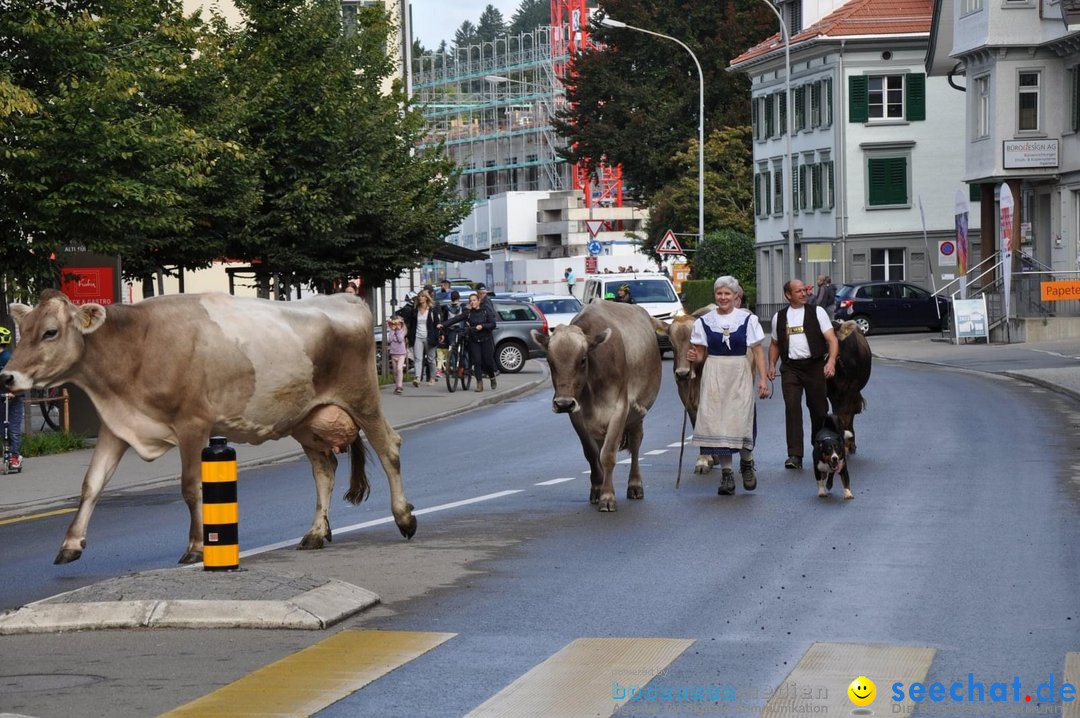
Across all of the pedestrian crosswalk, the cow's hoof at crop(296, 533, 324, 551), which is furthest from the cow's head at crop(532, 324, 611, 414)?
the pedestrian crosswalk

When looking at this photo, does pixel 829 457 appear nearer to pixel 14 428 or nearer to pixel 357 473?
pixel 357 473

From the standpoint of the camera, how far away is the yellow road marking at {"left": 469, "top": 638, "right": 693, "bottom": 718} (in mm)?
7656

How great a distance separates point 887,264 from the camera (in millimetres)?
69250

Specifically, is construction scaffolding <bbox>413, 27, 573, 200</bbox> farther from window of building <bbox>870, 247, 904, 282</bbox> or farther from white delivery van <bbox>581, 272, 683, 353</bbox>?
white delivery van <bbox>581, 272, 683, 353</bbox>

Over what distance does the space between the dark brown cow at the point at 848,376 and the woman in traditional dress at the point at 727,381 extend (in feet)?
7.51

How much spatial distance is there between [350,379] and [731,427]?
4.60m

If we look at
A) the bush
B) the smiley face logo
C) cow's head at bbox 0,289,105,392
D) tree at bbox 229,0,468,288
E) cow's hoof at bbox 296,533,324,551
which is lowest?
the bush

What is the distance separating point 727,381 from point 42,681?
920cm

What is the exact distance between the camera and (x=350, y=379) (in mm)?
13070

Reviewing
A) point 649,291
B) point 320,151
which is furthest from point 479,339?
point 649,291

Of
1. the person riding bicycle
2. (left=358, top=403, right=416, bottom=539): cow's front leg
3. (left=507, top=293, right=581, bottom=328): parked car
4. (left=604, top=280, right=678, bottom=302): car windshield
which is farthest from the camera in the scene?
(left=507, top=293, right=581, bottom=328): parked car

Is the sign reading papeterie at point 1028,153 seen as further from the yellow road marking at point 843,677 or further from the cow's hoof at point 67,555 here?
the yellow road marking at point 843,677

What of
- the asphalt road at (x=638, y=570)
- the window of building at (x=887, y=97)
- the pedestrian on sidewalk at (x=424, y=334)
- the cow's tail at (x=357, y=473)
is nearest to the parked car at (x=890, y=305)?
the window of building at (x=887, y=97)

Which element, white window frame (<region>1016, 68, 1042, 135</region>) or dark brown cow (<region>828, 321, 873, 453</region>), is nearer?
dark brown cow (<region>828, 321, 873, 453</region>)
